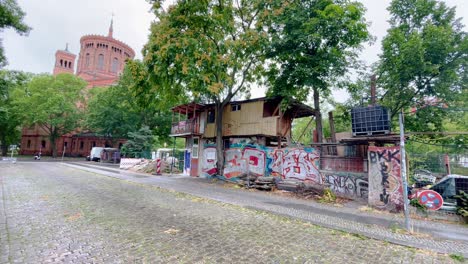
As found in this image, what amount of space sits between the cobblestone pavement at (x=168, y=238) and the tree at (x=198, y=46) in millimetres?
7250

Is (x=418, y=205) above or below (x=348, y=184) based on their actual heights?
below

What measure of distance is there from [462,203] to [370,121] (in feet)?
13.5

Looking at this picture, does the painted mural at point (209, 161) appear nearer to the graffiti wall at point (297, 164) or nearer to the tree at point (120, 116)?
the graffiti wall at point (297, 164)

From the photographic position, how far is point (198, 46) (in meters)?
12.6

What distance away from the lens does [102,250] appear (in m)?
4.36

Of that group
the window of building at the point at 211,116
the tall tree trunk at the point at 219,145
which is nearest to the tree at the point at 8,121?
the window of building at the point at 211,116

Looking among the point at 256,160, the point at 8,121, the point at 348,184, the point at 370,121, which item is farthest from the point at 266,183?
the point at 8,121

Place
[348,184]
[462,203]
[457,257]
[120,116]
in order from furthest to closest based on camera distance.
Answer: [120,116] < [348,184] < [462,203] < [457,257]

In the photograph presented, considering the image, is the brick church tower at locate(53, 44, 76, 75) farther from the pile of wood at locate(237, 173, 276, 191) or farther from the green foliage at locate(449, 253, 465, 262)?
the green foliage at locate(449, 253, 465, 262)

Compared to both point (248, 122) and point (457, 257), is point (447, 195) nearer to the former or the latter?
point (457, 257)

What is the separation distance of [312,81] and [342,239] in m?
9.86

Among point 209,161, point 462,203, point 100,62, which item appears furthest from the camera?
point 100,62

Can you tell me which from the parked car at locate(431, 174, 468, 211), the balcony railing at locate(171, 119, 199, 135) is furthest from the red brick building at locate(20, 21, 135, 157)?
the parked car at locate(431, 174, 468, 211)

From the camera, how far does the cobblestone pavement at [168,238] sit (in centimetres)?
425
